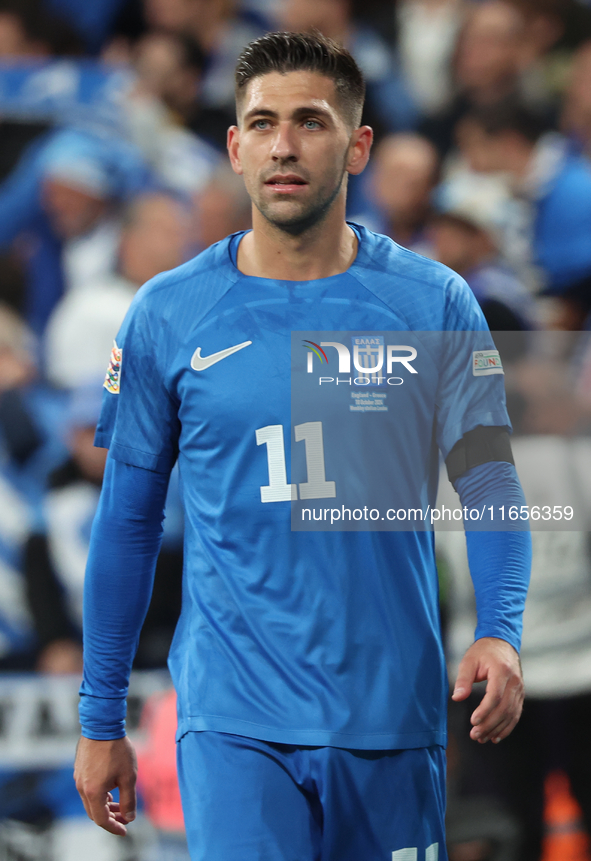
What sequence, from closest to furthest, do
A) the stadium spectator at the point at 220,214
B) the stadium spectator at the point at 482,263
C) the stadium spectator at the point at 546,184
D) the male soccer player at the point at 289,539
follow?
the male soccer player at the point at 289,539 < the stadium spectator at the point at 482,263 < the stadium spectator at the point at 546,184 < the stadium spectator at the point at 220,214

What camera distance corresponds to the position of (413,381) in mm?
2062

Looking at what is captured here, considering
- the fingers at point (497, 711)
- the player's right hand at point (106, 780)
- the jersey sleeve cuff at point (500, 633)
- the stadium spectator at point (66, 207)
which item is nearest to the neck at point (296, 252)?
the jersey sleeve cuff at point (500, 633)

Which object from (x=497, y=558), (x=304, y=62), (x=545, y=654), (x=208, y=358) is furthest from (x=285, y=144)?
(x=545, y=654)

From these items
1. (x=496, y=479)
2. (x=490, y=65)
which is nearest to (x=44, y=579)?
(x=496, y=479)

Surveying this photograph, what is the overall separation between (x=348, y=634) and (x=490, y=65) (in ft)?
11.7

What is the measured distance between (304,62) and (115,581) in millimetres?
1221

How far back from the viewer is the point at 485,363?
2.12m

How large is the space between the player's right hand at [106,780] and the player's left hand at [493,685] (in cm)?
80

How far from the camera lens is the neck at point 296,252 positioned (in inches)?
82.4

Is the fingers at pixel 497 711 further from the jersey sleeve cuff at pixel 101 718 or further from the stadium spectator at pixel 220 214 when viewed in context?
the stadium spectator at pixel 220 214

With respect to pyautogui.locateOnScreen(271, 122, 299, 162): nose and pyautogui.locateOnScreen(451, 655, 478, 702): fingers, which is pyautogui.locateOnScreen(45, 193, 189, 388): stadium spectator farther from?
pyautogui.locateOnScreen(451, 655, 478, 702): fingers

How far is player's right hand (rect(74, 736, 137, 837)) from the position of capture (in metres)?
2.03

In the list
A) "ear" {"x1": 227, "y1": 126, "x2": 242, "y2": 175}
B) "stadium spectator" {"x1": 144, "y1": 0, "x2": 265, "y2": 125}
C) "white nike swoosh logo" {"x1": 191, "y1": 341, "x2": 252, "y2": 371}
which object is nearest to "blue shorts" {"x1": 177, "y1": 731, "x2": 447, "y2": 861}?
"white nike swoosh logo" {"x1": 191, "y1": 341, "x2": 252, "y2": 371}

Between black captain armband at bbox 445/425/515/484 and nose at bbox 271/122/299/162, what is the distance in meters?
0.71
